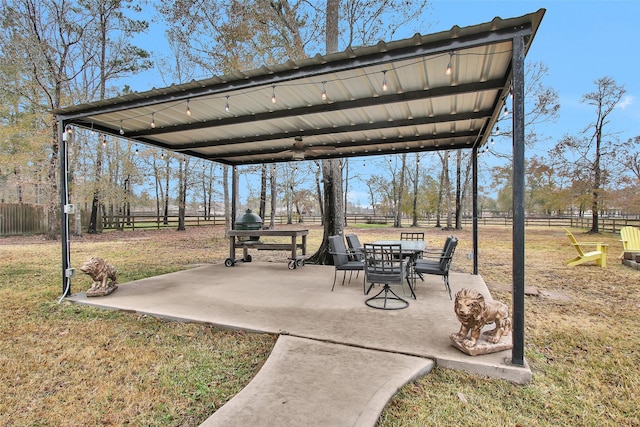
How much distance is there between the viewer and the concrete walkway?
6.20 ft

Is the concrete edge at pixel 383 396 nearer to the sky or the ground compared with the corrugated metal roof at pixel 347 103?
nearer to the ground

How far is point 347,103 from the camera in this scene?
4207mm

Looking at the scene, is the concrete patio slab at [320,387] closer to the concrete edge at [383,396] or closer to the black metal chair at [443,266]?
the concrete edge at [383,396]

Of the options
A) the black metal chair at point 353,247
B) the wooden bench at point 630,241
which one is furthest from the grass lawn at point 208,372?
the wooden bench at point 630,241

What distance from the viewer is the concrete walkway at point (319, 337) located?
189 cm

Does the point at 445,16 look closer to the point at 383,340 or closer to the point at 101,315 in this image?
the point at 383,340

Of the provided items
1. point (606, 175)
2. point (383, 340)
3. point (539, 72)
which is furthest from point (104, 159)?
point (606, 175)

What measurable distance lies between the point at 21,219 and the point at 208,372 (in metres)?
15.6

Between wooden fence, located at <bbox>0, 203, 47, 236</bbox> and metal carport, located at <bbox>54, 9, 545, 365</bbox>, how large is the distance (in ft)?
36.2

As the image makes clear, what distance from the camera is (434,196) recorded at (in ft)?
74.7

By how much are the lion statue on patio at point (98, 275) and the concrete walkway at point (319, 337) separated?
137mm

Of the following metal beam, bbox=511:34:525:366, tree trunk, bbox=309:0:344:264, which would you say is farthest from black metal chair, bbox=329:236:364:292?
metal beam, bbox=511:34:525:366

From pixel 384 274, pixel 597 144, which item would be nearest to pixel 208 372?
pixel 384 274

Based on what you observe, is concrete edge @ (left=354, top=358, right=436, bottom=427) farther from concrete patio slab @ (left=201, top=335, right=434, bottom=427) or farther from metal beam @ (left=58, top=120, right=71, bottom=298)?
metal beam @ (left=58, top=120, right=71, bottom=298)
